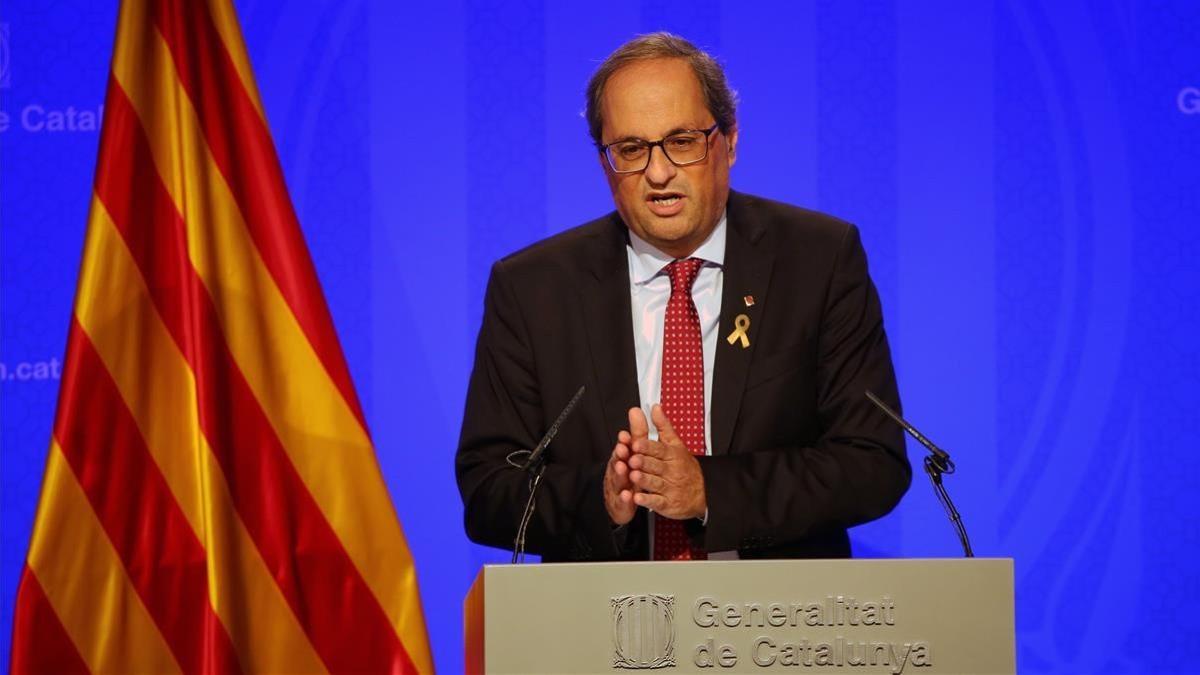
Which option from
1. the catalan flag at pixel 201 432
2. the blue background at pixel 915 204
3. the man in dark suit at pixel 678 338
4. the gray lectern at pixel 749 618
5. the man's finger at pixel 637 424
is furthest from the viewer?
the blue background at pixel 915 204

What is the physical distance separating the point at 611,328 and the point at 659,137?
1.24 ft

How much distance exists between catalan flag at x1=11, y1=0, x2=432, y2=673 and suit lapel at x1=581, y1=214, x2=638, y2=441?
2.64 feet

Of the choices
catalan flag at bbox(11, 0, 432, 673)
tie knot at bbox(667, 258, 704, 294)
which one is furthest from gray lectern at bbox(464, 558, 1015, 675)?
catalan flag at bbox(11, 0, 432, 673)

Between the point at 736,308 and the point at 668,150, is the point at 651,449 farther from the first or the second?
the point at 668,150

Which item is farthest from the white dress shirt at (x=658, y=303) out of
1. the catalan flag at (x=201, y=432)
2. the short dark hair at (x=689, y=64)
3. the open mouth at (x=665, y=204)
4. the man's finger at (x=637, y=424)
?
the catalan flag at (x=201, y=432)

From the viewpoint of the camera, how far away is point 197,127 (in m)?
3.19

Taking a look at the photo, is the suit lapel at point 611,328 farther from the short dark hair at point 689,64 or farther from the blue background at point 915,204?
the blue background at point 915,204

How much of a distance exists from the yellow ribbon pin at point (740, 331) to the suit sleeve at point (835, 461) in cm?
16

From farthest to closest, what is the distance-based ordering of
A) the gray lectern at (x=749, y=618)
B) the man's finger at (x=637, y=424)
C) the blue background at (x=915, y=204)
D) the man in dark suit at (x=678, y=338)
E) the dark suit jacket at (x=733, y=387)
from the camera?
1. the blue background at (x=915, y=204)
2. the man in dark suit at (x=678, y=338)
3. the dark suit jacket at (x=733, y=387)
4. the man's finger at (x=637, y=424)
5. the gray lectern at (x=749, y=618)

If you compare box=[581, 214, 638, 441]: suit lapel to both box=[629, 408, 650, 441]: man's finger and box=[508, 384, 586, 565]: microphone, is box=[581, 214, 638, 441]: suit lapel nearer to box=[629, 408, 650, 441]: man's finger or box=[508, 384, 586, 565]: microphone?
box=[508, 384, 586, 565]: microphone

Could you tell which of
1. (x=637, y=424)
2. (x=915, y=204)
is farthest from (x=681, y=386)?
(x=915, y=204)

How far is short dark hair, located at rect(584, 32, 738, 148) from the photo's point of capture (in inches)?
104

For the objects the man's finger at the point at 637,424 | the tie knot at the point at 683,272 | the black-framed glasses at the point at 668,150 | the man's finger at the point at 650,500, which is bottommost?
the man's finger at the point at 650,500

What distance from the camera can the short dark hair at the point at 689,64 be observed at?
2.63 metres
